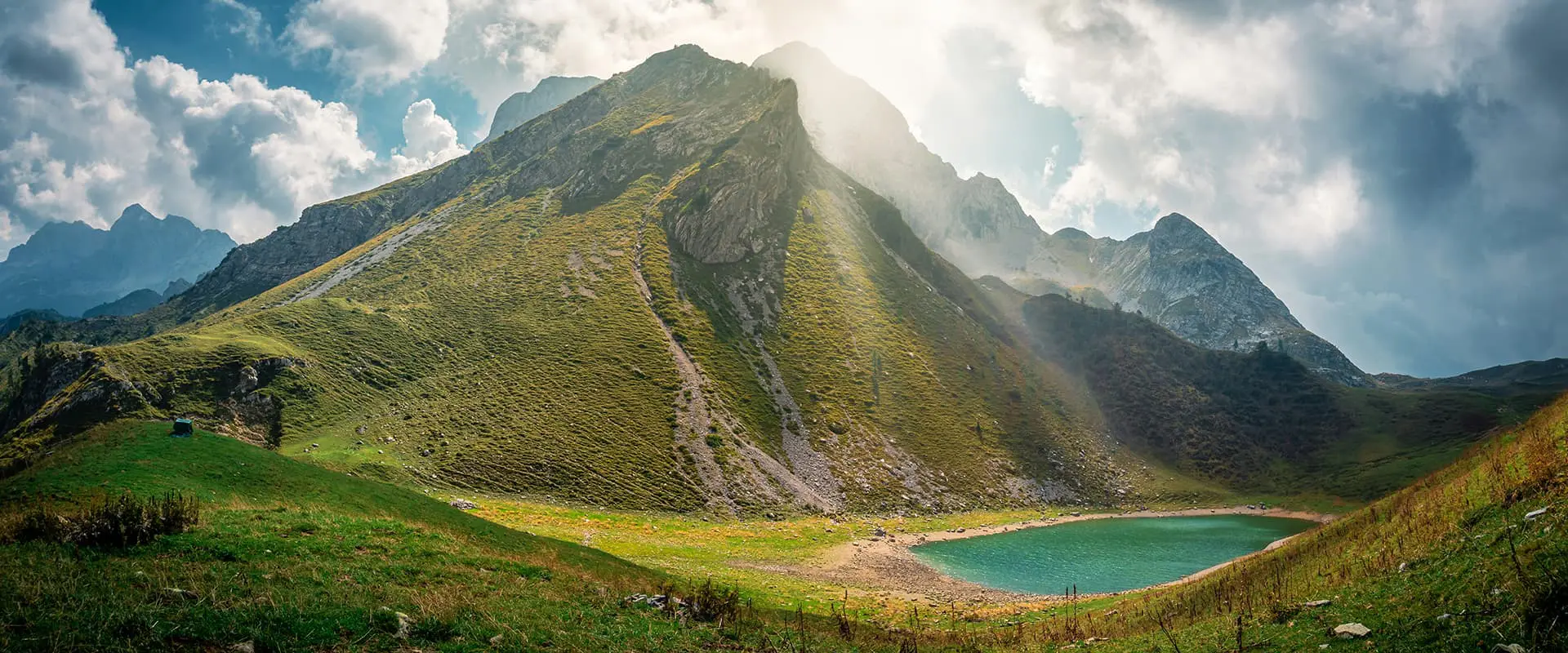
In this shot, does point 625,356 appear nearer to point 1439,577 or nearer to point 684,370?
point 684,370

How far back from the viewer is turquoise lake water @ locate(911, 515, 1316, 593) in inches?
2239

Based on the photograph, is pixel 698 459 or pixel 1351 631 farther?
pixel 698 459

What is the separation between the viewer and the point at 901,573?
5553 cm

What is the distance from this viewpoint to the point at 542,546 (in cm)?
3156

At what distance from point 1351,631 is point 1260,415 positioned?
202m

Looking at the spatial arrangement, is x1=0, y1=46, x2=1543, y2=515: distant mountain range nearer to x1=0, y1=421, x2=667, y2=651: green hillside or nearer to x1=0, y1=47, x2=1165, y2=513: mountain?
x1=0, y1=47, x2=1165, y2=513: mountain

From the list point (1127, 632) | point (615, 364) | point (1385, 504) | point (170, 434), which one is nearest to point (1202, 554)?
point (1385, 504)

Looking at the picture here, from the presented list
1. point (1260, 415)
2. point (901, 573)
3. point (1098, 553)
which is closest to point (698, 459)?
point (901, 573)

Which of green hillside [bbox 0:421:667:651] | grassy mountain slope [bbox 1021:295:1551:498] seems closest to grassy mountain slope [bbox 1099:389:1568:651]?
green hillside [bbox 0:421:667:651]

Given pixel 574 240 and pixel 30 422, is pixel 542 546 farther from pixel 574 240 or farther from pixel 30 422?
pixel 574 240

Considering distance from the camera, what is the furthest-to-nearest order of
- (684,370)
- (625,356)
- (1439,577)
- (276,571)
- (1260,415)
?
(1260,415) < (684,370) < (625,356) < (276,571) < (1439,577)

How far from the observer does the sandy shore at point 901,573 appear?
45.0 meters

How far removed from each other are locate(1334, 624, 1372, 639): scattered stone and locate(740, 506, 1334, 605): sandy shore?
84.4ft

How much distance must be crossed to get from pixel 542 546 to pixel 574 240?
391ft
